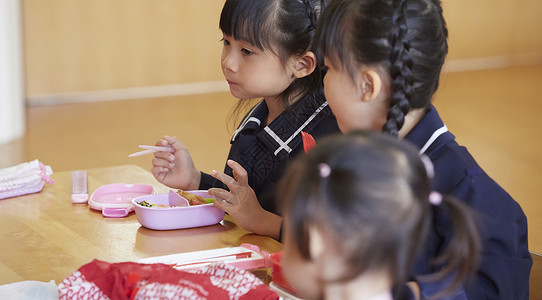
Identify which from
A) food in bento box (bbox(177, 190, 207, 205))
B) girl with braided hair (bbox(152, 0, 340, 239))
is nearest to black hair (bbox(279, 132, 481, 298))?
food in bento box (bbox(177, 190, 207, 205))

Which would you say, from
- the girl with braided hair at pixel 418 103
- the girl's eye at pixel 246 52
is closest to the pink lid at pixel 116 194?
the girl's eye at pixel 246 52

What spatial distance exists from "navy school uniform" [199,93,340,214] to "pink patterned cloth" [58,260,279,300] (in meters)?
0.54

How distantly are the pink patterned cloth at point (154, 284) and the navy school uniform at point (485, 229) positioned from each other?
25 cm

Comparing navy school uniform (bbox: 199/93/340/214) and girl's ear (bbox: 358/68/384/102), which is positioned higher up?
girl's ear (bbox: 358/68/384/102)

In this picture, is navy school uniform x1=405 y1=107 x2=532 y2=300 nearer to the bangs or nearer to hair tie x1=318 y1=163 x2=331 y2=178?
hair tie x1=318 y1=163 x2=331 y2=178

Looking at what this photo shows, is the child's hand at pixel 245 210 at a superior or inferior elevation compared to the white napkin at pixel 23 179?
superior

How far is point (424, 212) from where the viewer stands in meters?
0.73

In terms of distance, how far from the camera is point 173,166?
1.58m

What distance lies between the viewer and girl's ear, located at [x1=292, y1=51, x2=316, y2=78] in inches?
60.2

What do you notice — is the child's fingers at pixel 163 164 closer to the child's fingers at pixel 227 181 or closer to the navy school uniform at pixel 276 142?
the navy school uniform at pixel 276 142

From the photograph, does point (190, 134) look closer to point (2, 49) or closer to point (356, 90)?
point (2, 49)

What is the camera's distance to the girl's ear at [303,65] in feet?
5.01

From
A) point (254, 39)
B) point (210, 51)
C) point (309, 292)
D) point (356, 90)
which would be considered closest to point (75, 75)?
point (210, 51)

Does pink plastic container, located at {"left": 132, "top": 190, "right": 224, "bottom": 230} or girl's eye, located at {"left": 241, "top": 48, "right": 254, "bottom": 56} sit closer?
pink plastic container, located at {"left": 132, "top": 190, "right": 224, "bottom": 230}
